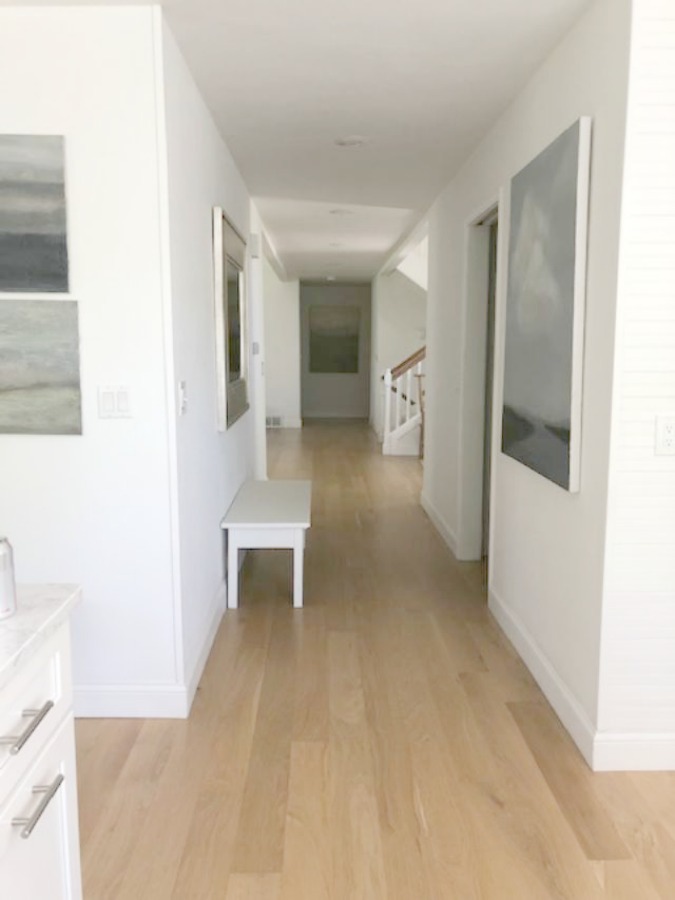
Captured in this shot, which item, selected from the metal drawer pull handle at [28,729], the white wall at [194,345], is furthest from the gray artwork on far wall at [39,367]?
the metal drawer pull handle at [28,729]

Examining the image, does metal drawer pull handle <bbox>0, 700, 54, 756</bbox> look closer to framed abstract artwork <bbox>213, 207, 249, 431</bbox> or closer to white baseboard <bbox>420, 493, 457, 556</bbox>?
framed abstract artwork <bbox>213, 207, 249, 431</bbox>

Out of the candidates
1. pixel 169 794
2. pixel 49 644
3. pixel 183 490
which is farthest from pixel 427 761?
pixel 49 644

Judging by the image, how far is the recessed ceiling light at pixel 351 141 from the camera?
11.4 feet

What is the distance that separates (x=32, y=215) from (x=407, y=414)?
6.45 metres

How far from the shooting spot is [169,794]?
7.00ft

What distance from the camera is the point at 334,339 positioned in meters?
12.0

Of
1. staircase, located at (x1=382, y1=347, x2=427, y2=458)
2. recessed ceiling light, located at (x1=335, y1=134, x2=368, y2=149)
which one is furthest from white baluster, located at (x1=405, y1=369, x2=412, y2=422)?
recessed ceiling light, located at (x1=335, y1=134, x2=368, y2=149)

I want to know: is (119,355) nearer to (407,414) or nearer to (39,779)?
(39,779)

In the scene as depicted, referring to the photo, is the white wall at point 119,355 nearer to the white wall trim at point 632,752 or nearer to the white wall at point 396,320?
the white wall trim at point 632,752

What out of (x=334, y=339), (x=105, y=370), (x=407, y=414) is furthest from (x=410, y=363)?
(x=105, y=370)

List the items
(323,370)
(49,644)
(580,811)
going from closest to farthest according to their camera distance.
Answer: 1. (49,644)
2. (580,811)
3. (323,370)

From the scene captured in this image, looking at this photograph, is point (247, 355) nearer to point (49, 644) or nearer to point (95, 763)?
point (95, 763)

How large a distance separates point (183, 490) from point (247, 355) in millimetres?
2123

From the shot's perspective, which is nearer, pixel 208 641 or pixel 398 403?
pixel 208 641
